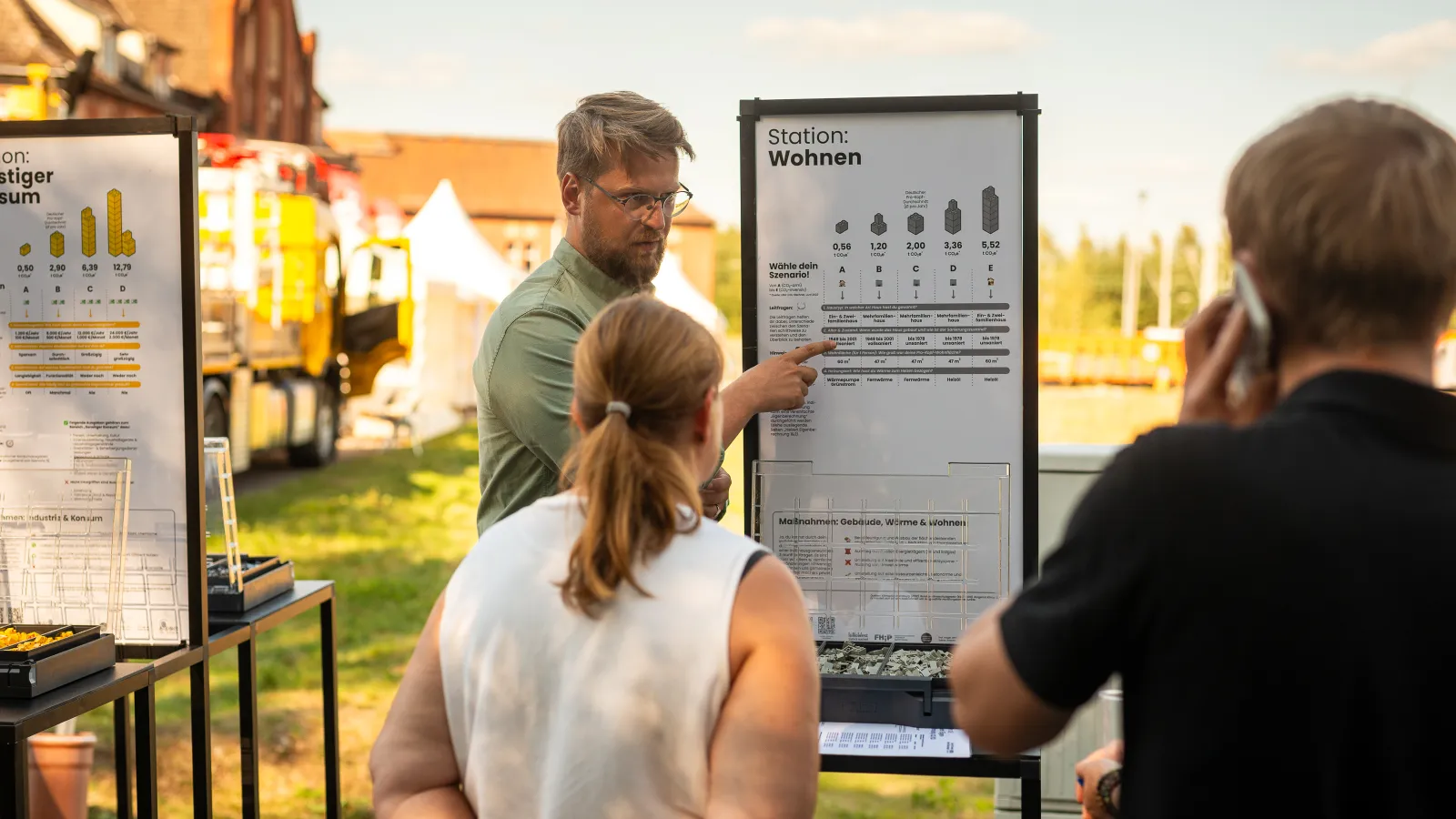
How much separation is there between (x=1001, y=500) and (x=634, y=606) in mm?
1373

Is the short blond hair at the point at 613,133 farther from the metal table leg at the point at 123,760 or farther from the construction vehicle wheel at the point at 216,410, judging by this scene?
the construction vehicle wheel at the point at 216,410

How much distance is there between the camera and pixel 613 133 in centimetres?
268

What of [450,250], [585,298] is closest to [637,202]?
[585,298]

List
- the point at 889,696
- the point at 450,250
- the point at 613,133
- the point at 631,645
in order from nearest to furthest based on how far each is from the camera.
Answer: the point at 631,645, the point at 889,696, the point at 613,133, the point at 450,250

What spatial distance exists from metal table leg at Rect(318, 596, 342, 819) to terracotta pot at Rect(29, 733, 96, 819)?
0.64 metres

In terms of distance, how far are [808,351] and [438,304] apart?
15.6 metres

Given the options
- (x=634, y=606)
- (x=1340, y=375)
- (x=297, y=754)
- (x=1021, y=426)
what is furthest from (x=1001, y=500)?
(x=297, y=754)

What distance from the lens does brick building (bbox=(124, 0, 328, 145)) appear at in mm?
28484

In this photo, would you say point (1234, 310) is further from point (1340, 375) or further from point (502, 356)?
point (502, 356)

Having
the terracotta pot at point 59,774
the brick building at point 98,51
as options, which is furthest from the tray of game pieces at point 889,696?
the brick building at point 98,51

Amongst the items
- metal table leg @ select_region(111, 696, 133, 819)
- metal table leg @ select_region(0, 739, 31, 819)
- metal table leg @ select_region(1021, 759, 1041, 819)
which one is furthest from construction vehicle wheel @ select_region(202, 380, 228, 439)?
metal table leg @ select_region(1021, 759, 1041, 819)

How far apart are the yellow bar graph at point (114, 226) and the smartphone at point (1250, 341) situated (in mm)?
2494

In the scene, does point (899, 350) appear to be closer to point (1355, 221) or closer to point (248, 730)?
point (1355, 221)

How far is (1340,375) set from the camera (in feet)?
3.78
